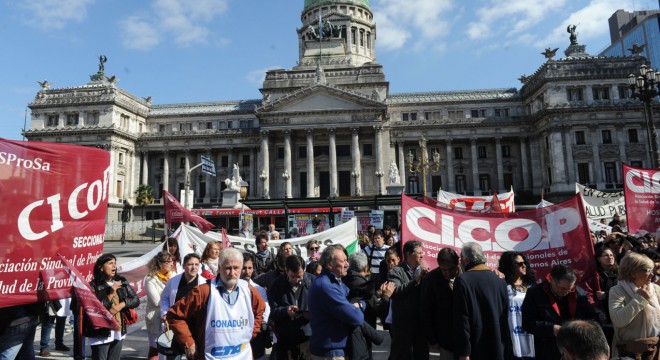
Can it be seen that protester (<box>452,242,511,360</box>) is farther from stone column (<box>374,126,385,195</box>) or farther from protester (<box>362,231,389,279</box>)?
stone column (<box>374,126,385,195</box>)

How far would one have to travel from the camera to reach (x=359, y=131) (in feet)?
167

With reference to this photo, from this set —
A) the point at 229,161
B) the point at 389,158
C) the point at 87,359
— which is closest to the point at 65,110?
the point at 229,161

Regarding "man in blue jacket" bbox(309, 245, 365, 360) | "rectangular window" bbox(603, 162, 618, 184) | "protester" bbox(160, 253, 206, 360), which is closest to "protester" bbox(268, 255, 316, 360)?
"man in blue jacket" bbox(309, 245, 365, 360)

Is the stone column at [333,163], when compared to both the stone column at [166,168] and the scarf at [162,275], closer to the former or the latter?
the stone column at [166,168]

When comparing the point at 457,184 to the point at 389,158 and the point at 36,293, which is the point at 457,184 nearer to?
the point at 389,158

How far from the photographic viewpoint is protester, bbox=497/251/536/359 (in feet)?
19.9

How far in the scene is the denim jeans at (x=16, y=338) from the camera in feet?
17.8

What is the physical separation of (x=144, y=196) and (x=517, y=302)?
180 ft

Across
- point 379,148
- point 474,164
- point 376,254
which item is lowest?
point 376,254

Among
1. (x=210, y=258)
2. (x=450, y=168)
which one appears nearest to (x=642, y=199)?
(x=210, y=258)

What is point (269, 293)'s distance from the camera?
6066mm

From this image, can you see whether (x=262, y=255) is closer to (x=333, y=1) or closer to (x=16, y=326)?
(x=16, y=326)

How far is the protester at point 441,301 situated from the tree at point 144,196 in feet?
179

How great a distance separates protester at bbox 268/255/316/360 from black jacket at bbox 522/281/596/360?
2743 mm
